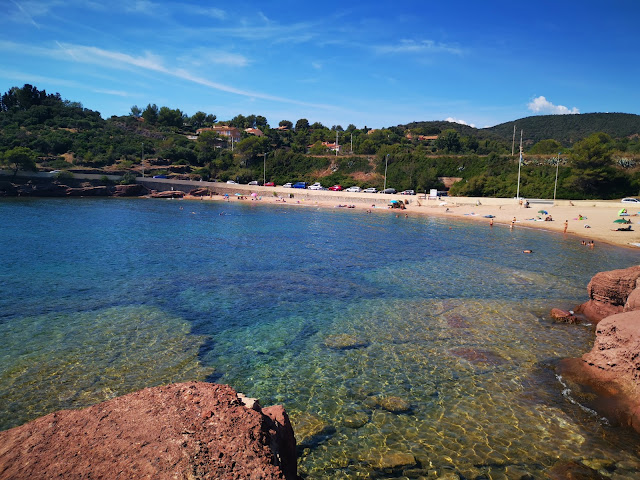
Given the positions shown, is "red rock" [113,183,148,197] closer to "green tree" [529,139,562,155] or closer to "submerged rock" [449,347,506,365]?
"submerged rock" [449,347,506,365]

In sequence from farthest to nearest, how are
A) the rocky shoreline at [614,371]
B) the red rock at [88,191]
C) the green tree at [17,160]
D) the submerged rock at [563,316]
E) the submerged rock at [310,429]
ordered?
the red rock at [88,191], the green tree at [17,160], the submerged rock at [563,316], the rocky shoreline at [614,371], the submerged rock at [310,429]

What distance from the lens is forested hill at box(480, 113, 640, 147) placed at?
142000 millimetres

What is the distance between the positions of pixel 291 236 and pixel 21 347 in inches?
974

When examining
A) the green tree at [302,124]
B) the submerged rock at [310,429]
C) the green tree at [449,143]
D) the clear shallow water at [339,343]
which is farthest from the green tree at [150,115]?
the submerged rock at [310,429]

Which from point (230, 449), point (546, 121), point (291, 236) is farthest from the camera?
point (546, 121)

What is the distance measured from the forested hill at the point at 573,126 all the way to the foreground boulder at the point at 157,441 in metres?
153

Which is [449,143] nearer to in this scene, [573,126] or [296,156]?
[296,156]

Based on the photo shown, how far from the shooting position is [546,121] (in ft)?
562

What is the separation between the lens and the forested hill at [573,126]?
14200 centimetres

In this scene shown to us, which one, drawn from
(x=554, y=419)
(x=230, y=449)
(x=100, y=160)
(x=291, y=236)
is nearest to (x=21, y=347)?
(x=230, y=449)

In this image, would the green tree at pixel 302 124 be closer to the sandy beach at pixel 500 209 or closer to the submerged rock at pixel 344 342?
the sandy beach at pixel 500 209

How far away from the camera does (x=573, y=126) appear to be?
158375 mm

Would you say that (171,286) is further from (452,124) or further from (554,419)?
(452,124)

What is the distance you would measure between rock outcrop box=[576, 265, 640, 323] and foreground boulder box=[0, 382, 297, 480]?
13120mm
